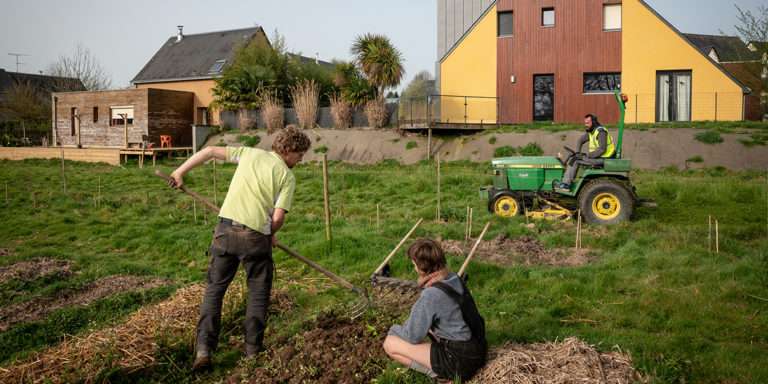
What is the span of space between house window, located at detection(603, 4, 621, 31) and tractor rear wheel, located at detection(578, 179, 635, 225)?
15857mm

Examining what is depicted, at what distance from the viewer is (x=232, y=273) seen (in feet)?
16.5

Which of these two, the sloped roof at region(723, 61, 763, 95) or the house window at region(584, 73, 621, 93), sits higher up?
the sloped roof at region(723, 61, 763, 95)

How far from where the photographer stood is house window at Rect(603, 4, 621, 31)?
81.3 ft

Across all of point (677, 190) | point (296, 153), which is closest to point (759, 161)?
point (677, 190)

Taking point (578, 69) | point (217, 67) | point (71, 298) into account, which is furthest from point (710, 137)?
point (217, 67)

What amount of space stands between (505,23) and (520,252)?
19484 millimetres

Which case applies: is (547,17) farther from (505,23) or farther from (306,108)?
(306,108)

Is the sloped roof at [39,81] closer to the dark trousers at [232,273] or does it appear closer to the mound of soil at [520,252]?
the mound of soil at [520,252]

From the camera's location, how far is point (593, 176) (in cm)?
1134

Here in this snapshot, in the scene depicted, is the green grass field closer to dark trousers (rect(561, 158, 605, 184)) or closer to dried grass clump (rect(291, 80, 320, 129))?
dark trousers (rect(561, 158, 605, 184))

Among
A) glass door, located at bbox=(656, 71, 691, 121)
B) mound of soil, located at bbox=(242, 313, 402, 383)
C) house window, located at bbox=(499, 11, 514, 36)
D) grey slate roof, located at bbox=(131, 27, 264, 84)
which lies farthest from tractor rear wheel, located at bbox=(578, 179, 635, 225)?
grey slate roof, located at bbox=(131, 27, 264, 84)

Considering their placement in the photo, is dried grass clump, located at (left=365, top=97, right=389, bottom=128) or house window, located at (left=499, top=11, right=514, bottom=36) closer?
dried grass clump, located at (left=365, top=97, right=389, bottom=128)

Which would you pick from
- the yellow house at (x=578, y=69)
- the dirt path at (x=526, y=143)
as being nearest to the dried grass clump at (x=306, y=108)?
the dirt path at (x=526, y=143)

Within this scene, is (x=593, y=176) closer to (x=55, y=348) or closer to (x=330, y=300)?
(x=330, y=300)
